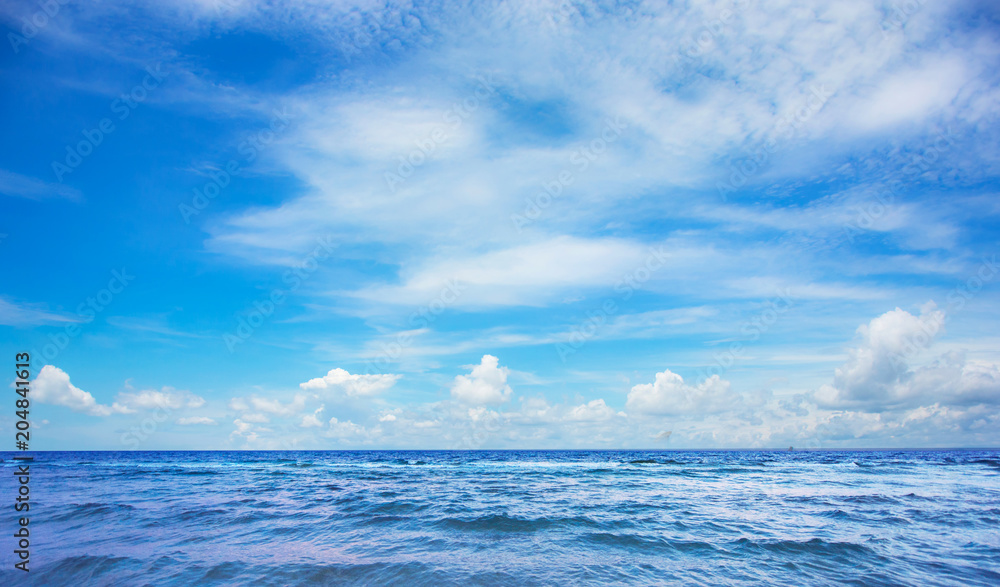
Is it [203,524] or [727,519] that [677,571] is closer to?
[727,519]

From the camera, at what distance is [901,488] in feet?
97.8

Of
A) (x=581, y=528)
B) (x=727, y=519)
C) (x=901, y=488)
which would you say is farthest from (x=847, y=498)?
(x=581, y=528)

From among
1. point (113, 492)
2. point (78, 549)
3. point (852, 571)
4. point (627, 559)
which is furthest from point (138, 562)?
point (113, 492)

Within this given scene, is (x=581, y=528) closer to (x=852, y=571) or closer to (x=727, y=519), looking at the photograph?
(x=727, y=519)

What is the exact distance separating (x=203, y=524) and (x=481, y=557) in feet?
40.8

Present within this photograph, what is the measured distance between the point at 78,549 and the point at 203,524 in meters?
4.57

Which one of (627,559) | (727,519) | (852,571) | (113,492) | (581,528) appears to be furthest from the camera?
(113,492)

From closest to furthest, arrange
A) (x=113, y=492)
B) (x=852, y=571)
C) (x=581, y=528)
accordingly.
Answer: (x=852, y=571) → (x=581, y=528) → (x=113, y=492)

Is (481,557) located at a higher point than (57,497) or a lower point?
higher

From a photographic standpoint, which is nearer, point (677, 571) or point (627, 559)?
point (677, 571)

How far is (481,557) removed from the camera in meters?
13.6

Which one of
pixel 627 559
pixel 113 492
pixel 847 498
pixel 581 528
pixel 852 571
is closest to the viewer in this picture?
pixel 852 571

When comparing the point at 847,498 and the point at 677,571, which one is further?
the point at 847,498

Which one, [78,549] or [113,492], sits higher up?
[78,549]
